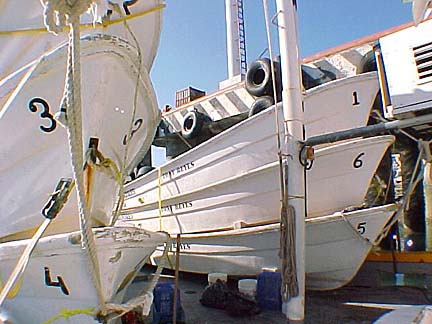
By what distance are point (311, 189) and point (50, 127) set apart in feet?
11.0

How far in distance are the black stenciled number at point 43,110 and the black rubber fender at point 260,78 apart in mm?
4030

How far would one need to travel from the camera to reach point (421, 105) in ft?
11.3

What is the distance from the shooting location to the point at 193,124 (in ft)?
23.5

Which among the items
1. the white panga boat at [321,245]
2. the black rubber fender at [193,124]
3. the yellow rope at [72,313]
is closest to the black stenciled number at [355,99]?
the white panga boat at [321,245]

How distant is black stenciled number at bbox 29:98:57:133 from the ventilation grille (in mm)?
3083

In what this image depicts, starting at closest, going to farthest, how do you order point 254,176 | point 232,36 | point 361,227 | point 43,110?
point 43,110 → point 361,227 → point 254,176 → point 232,36

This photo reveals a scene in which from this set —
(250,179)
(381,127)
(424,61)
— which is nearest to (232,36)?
(250,179)

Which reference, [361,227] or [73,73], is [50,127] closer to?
[73,73]

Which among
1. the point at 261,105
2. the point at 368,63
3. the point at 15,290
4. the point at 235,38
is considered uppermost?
the point at 235,38

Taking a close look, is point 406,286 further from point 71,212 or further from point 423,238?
point 71,212

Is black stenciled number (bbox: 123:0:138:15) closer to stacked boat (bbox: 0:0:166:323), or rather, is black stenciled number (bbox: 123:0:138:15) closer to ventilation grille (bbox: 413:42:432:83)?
stacked boat (bbox: 0:0:166:323)

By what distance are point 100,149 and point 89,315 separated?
113 centimetres

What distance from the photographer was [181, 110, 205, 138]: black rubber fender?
23.5 feet

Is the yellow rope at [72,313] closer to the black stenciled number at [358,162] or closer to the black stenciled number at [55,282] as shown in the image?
the black stenciled number at [55,282]
